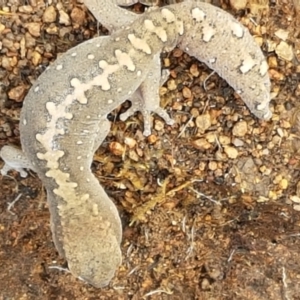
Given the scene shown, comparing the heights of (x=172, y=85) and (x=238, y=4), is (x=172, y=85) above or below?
below

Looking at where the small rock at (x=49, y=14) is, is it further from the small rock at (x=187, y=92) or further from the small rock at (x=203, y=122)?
the small rock at (x=203, y=122)

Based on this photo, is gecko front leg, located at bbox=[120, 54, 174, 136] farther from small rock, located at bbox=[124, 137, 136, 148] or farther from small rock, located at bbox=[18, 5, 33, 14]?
small rock, located at bbox=[18, 5, 33, 14]

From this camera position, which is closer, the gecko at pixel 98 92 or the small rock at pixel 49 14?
the gecko at pixel 98 92

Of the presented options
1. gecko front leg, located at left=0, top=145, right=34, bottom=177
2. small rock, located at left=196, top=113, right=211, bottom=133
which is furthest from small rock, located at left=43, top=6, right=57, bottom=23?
small rock, located at left=196, top=113, right=211, bottom=133

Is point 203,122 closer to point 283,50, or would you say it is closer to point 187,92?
point 187,92

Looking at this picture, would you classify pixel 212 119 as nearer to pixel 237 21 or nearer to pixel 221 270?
pixel 237 21

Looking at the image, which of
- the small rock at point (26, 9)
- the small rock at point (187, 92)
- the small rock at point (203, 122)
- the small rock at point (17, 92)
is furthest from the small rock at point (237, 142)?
the small rock at point (26, 9)

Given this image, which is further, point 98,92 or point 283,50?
point 283,50

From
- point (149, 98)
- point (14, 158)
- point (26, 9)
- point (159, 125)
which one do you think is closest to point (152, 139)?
point (159, 125)

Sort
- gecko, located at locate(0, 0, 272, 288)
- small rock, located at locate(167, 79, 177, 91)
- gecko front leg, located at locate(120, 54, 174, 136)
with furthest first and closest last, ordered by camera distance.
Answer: small rock, located at locate(167, 79, 177, 91) < gecko front leg, located at locate(120, 54, 174, 136) < gecko, located at locate(0, 0, 272, 288)
